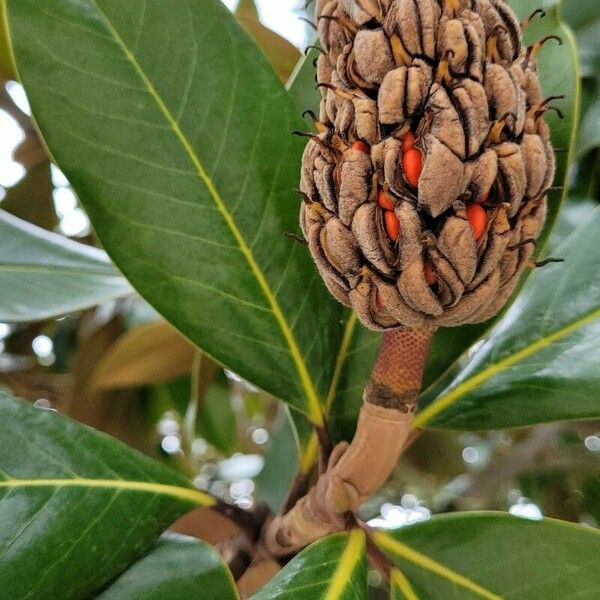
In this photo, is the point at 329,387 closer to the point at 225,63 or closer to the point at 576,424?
the point at 225,63

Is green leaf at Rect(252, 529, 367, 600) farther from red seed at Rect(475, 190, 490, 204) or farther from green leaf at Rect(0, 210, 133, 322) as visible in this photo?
green leaf at Rect(0, 210, 133, 322)

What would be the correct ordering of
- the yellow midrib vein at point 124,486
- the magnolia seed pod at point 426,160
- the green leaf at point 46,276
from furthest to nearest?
the green leaf at point 46,276
the yellow midrib vein at point 124,486
the magnolia seed pod at point 426,160

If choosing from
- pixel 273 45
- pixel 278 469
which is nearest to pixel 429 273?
pixel 273 45

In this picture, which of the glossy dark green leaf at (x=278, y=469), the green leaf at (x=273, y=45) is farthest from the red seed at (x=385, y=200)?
the glossy dark green leaf at (x=278, y=469)

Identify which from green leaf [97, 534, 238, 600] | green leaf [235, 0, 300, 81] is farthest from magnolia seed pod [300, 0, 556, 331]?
green leaf [235, 0, 300, 81]

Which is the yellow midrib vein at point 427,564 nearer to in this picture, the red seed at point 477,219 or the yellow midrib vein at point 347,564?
the yellow midrib vein at point 347,564

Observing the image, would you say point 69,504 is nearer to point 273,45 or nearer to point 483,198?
point 483,198
